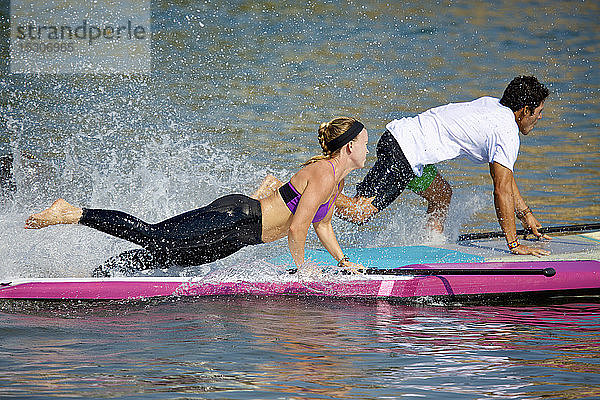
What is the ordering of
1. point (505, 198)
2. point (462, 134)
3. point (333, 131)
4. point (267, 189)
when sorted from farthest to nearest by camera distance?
point (462, 134) < point (505, 198) < point (267, 189) < point (333, 131)

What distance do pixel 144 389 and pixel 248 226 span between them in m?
2.11

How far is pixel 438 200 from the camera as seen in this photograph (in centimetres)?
752

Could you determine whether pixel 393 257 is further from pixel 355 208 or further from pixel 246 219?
pixel 246 219

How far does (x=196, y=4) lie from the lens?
63.6 ft

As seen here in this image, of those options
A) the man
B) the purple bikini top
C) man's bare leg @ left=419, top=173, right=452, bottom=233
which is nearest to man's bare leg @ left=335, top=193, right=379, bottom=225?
the man

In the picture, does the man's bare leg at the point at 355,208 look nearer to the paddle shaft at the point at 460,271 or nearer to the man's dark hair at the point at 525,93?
the paddle shaft at the point at 460,271

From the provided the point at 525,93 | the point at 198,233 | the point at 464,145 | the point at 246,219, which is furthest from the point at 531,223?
the point at 198,233

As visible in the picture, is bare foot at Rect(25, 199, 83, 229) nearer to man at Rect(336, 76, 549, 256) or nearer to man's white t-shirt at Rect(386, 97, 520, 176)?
man at Rect(336, 76, 549, 256)

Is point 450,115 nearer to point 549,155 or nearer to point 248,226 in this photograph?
point 248,226

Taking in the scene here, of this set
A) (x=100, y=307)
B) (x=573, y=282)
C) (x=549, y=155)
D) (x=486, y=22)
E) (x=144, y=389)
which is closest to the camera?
(x=144, y=389)

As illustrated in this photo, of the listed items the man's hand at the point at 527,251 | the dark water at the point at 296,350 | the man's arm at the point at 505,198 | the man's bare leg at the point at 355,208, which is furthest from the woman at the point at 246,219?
the man's hand at the point at 527,251

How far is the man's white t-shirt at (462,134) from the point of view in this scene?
21.8ft

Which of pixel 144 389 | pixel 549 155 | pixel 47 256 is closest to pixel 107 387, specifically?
pixel 144 389

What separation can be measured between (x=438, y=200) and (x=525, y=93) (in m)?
1.31
